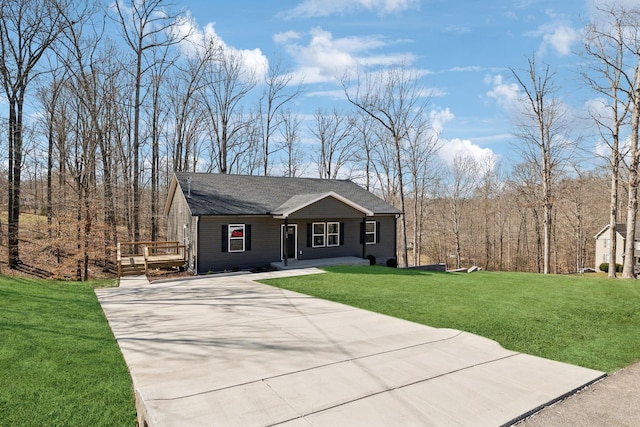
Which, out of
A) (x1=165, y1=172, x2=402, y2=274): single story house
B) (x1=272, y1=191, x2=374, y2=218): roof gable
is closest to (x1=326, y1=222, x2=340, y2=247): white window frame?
(x1=165, y1=172, x2=402, y2=274): single story house

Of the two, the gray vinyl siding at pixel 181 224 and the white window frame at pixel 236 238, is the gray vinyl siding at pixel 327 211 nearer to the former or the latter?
the white window frame at pixel 236 238

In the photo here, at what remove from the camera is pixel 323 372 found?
5.04 m

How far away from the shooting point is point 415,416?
12.8 feet

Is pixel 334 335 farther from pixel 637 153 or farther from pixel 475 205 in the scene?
pixel 475 205

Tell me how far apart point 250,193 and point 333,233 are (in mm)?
4456

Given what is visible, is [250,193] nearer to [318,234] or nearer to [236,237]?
[236,237]

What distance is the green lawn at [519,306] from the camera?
20.9 feet

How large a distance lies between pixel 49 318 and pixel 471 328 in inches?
318

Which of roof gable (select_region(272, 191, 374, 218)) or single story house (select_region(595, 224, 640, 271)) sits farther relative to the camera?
single story house (select_region(595, 224, 640, 271))

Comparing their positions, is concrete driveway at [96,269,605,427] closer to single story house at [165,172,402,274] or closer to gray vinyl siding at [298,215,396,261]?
single story house at [165,172,402,274]

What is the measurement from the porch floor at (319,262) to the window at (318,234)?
0.78 metres

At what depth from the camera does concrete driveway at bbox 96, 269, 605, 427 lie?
3.95 meters

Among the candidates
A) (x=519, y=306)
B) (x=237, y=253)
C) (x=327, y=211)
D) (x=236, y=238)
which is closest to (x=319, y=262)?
(x=327, y=211)

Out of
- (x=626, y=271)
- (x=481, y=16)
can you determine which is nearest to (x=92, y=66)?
(x=481, y=16)
